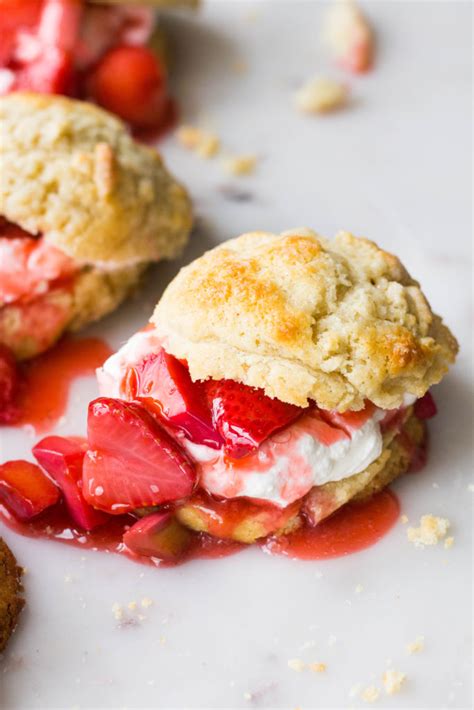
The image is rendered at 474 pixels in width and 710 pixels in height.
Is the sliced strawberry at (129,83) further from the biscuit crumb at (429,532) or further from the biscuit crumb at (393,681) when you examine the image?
the biscuit crumb at (393,681)

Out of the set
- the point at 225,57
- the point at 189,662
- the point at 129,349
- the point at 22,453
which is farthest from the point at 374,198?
the point at 189,662

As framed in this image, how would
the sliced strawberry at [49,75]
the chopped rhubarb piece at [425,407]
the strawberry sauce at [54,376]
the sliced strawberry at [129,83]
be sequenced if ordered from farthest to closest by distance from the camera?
the sliced strawberry at [129,83] < the sliced strawberry at [49,75] < the strawberry sauce at [54,376] < the chopped rhubarb piece at [425,407]

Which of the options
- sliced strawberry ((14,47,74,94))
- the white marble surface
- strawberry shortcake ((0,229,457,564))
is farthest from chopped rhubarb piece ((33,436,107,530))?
sliced strawberry ((14,47,74,94))

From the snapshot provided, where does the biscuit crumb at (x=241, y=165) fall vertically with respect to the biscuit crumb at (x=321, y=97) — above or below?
below

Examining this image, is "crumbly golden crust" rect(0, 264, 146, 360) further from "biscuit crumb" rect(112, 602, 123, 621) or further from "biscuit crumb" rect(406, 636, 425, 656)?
"biscuit crumb" rect(406, 636, 425, 656)

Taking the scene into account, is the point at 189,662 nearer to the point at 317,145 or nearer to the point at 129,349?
the point at 129,349

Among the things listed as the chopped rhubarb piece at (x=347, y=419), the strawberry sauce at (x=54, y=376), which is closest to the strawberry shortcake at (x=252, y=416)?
the chopped rhubarb piece at (x=347, y=419)
